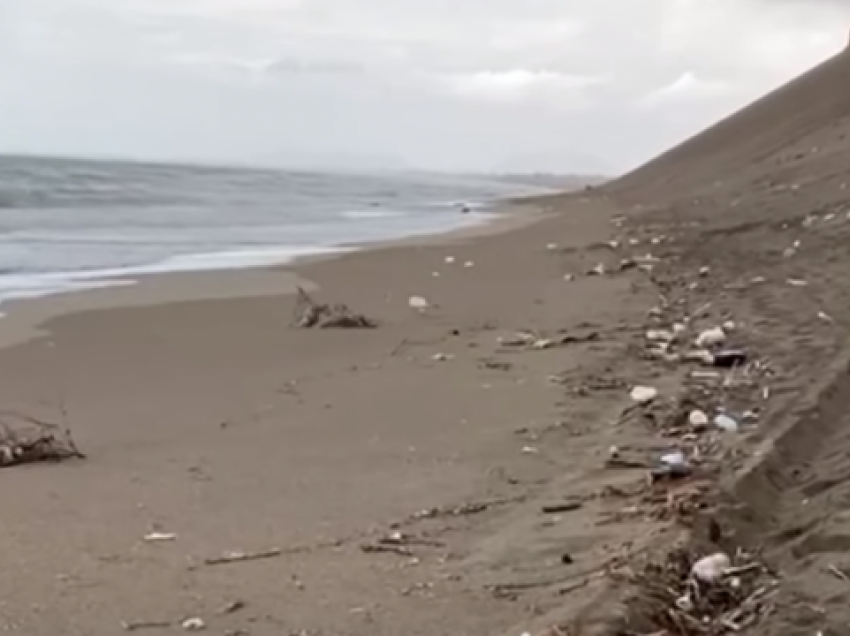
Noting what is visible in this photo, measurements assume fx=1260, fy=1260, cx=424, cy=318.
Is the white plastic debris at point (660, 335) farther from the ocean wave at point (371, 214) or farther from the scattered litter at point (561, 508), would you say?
the ocean wave at point (371, 214)

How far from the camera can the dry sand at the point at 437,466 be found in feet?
10.4

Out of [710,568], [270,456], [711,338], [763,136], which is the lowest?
[270,456]

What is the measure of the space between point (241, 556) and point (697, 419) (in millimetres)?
2107

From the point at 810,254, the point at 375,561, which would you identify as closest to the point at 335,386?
the point at 375,561

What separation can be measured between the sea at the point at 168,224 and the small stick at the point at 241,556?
8.21 metres

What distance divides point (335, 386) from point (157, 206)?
2652 centimetres

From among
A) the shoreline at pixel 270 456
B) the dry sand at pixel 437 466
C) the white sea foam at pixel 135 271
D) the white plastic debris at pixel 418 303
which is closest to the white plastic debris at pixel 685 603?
the dry sand at pixel 437 466

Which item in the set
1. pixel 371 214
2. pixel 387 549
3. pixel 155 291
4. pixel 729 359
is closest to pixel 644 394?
pixel 729 359

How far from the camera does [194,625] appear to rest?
308 centimetres

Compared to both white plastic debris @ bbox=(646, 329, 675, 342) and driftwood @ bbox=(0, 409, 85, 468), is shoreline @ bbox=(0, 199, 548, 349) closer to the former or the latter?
driftwood @ bbox=(0, 409, 85, 468)

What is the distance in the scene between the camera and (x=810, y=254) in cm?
1003

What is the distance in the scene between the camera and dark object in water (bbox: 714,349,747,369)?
6125 mm

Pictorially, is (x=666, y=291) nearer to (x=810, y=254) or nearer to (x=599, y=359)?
(x=810, y=254)

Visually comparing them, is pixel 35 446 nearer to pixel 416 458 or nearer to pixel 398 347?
pixel 416 458
